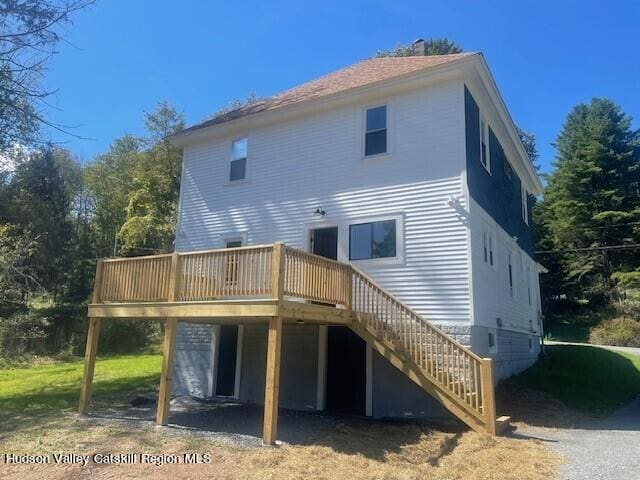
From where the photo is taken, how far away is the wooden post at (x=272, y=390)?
761 cm

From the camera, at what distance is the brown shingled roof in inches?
477

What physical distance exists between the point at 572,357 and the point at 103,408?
642 inches

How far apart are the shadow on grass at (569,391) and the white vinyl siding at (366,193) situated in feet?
8.03

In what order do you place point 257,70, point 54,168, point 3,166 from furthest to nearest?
point 54,168 → point 257,70 → point 3,166

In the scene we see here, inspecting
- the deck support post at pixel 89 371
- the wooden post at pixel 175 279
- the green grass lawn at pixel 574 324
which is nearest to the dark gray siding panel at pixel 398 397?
the wooden post at pixel 175 279

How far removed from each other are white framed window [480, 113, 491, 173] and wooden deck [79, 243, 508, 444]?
5.13 meters

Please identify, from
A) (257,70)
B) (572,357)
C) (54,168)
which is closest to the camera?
(257,70)

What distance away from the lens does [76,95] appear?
9766mm

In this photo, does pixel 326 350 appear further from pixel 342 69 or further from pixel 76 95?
pixel 342 69

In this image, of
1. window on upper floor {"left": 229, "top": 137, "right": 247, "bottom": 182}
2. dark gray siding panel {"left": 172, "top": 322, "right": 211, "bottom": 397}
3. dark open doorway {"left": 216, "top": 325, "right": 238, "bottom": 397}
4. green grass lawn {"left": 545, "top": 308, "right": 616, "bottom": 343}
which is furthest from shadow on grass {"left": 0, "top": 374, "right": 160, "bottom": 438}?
green grass lawn {"left": 545, "top": 308, "right": 616, "bottom": 343}

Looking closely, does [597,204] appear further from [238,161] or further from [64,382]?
[64,382]

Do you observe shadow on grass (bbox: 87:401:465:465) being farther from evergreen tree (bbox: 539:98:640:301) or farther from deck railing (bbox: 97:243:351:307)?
evergreen tree (bbox: 539:98:640:301)

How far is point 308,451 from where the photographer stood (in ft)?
23.6

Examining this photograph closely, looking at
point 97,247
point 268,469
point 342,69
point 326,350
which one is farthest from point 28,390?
point 97,247
